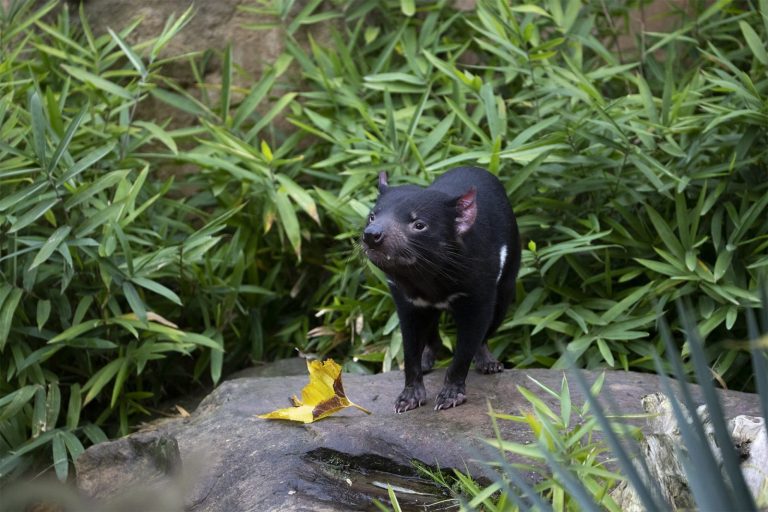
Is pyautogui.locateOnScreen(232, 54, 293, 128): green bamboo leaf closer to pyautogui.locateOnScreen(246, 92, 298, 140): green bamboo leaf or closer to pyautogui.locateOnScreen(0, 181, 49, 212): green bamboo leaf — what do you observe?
pyautogui.locateOnScreen(246, 92, 298, 140): green bamboo leaf

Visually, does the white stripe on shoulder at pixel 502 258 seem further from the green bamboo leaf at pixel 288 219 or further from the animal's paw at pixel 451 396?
the green bamboo leaf at pixel 288 219

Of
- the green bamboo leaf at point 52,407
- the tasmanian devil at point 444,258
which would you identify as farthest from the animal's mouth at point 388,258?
the green bamboo leaf at point 52,407

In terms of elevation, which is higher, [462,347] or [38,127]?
[38,127]

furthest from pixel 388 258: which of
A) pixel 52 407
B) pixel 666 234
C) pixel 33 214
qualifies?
pixel 52 407

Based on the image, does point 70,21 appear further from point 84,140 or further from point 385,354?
point 385,354

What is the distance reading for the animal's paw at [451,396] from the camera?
3715 millimetres

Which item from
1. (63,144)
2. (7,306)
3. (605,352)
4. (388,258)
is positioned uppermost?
(63,144)

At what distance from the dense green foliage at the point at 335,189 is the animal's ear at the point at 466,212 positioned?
0.70 meters

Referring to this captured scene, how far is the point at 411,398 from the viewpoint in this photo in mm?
3775

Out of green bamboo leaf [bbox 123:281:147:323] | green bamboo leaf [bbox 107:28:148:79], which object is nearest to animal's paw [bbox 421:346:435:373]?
green bamboo leaf [bbox 123:281:147:323]

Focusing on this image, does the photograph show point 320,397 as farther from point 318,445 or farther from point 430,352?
point 430,352

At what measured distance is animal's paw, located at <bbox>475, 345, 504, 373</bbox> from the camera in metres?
4.12

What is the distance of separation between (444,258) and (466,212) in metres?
0.18

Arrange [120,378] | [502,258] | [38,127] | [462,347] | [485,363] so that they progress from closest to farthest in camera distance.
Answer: [462,347], [502,258], [485,363], [38,127], [120,378]
